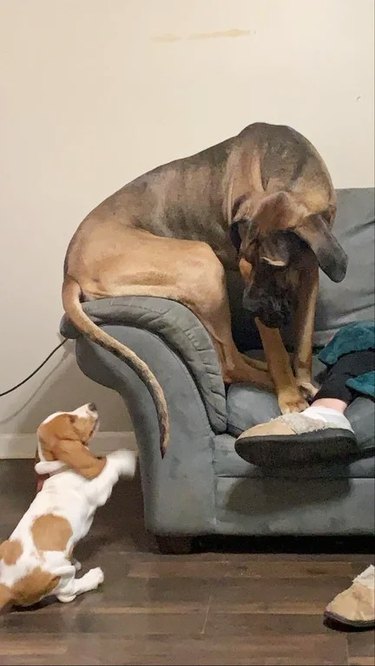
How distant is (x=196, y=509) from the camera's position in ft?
6.86

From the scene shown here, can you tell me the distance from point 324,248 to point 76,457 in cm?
80

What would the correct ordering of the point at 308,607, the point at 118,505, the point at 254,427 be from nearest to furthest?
the point at 308,607, the point at 254,427, the point at 118,505

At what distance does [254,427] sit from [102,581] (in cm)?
53

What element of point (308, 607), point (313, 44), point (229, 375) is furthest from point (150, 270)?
point (313, 44)

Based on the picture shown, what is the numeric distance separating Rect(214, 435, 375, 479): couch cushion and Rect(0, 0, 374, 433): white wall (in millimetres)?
1192

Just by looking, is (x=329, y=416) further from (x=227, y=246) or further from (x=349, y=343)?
(x=227, y=246)

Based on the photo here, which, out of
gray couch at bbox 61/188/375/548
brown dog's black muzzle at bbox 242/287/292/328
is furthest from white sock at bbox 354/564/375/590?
brown dog's black muzzle at bbox 242/287/292/328

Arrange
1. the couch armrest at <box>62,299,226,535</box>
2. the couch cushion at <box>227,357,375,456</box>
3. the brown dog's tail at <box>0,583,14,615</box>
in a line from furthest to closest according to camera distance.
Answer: the couch armrest at <box>62,299,226,535</box> → the couch cushion at <box>227,357,375,456</box> → the brown dog's tail at <box>0,583,14,615</box>

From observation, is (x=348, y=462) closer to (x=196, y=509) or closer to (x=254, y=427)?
(x=254, y=427)

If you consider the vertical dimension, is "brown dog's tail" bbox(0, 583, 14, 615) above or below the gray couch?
below

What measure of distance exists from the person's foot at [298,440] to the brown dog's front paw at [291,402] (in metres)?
0.16

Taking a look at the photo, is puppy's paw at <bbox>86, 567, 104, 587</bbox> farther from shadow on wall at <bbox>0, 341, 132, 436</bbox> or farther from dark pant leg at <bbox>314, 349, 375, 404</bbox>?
shadow on wall at <bbox>0, 341, 132, 436</bbox>

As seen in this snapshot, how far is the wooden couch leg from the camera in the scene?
7.05 ft

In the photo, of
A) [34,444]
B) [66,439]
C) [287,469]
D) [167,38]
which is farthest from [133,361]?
[167,38]
